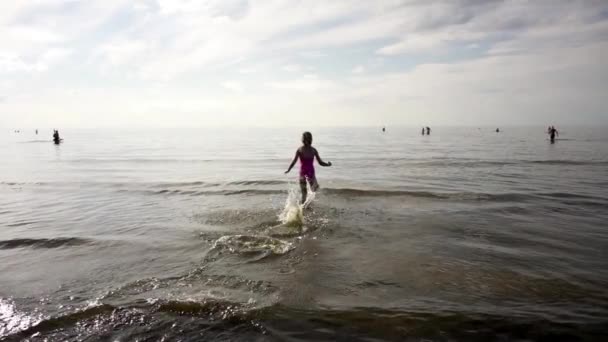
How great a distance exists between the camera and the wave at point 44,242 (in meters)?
8.23

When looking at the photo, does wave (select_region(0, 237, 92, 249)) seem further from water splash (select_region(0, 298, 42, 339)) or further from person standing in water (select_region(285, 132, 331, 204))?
person standing in water (select_region(285, 132, 331, 204))

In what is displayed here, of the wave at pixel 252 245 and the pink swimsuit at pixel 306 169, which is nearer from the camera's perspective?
the wave at pixel 252 245

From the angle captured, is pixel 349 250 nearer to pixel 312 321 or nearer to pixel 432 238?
pixel 432 238

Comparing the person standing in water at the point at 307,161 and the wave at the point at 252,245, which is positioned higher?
the person standing in water at the point at 307,161

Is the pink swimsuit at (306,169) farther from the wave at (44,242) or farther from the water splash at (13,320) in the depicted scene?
the water splash at (13,320)

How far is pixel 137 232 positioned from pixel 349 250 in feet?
18.3

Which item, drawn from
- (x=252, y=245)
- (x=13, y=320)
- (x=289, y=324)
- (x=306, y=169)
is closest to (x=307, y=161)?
(x=306, y=169)

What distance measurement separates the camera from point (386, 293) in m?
5.54

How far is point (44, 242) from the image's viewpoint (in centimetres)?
845

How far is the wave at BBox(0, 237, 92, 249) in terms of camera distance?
27.0 ft

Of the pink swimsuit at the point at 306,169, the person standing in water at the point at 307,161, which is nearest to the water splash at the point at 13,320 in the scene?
the person standing in water at the point at 307,161

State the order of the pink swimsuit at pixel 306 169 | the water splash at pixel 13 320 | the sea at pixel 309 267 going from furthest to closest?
the pink swimsuit at pixel 306 169 < the sea at pixel 309 267 < the water splash at pixel 13 320

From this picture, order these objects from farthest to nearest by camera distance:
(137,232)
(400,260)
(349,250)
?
(137,232), (349,250), (400,260)

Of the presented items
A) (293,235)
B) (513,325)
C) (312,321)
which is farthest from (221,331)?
(293,235)
